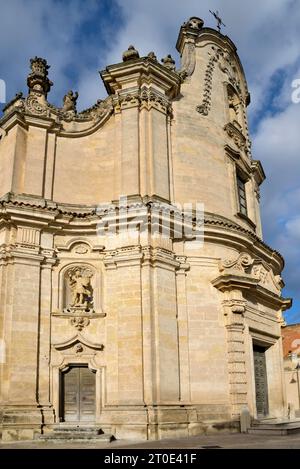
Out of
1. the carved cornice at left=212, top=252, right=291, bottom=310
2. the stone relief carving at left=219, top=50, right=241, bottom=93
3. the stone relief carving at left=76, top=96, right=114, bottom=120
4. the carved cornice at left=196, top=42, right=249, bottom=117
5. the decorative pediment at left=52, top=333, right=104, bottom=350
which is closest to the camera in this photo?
the decorative pediment at left=52, top=333, right=104, bottom=350

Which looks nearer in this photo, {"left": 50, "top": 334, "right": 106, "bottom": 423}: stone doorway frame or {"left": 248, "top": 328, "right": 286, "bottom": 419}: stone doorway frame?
{"left": 50, "top": 334, "right": 106, "bottom": 423}: stone doorway frame

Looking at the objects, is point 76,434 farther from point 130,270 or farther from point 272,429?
point 272,429

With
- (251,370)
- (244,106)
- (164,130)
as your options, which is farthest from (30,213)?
(244,106)

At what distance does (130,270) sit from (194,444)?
5220mm

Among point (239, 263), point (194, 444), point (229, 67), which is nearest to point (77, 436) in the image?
point (194, 444)

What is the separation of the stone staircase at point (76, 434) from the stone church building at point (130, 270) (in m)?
0.34

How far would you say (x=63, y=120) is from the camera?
743 inches

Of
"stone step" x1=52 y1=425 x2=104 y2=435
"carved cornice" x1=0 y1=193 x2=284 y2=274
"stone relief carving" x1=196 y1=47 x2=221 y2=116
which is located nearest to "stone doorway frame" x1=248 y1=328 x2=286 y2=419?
"carved cornice" x1=0 y1=193 x2=284 y2=274

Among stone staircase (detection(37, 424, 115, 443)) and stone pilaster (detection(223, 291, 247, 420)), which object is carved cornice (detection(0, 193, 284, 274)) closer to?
stone pilaster (detection(223, 291, 247, 420))

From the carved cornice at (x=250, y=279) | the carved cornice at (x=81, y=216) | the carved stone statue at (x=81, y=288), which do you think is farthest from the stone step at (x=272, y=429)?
the carved stone statue at (x=81, y=288)

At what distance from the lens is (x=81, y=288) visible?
640 inches

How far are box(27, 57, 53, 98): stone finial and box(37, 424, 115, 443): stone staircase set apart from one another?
36.5 feet

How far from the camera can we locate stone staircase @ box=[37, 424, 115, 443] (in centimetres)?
1350

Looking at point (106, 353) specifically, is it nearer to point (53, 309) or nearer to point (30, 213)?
point (53, 309)
